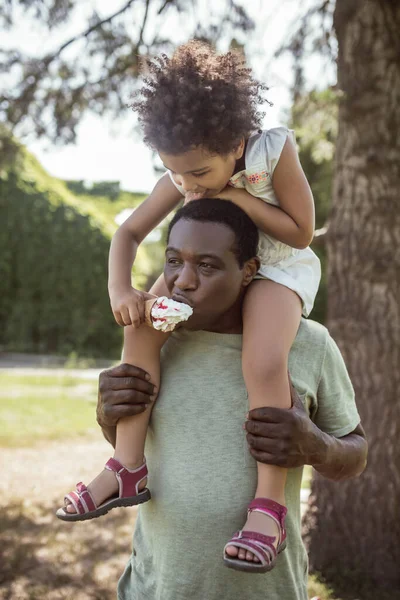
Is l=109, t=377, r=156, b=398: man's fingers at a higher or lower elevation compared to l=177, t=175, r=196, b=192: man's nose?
lower

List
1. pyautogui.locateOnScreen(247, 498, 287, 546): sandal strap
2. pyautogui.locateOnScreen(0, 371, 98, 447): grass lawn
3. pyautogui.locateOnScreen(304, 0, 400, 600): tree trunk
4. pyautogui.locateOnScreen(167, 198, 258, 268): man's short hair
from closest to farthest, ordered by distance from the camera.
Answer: pyautogui.locateOnScreen(247, 498, 287, 546): sandal strap → pyautogui.locateOnScreen(167, 198, 258, 268): man's short hair → pyautogui.locateOnScreen(304, 0, 400, 600): tree trunk → pyautogui.locateOnScreen(0, 371, 98, 447): grass lawn

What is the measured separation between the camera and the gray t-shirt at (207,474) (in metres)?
1.80

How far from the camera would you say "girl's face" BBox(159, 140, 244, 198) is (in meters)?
1.79

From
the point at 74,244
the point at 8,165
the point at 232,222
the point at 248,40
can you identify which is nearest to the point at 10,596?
the point at 232,222

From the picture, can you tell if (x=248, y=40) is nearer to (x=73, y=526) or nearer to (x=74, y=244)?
(x=73, y=526)

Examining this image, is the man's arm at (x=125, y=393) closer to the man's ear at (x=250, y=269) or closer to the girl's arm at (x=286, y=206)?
the man's ear at (x=250, y=269)

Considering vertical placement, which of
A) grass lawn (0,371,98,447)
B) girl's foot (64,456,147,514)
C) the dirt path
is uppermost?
girl's foot (64,456,147,514)

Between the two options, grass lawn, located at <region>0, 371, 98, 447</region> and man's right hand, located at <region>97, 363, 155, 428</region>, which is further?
grass lawn, located at <region>0, 371, 98, 447</region>

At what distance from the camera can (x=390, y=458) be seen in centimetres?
446

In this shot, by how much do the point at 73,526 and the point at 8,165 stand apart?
3266 mm

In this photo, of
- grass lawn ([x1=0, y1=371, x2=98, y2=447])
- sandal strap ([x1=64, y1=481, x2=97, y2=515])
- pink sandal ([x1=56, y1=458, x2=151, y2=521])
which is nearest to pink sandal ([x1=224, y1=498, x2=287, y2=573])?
pink sandal ([x1=56, y1=458, x2=151, y2=521])

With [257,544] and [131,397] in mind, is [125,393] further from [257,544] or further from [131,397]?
[257,544]

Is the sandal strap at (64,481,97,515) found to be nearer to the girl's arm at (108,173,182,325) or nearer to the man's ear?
the girl's arm at (108,173,182,325)

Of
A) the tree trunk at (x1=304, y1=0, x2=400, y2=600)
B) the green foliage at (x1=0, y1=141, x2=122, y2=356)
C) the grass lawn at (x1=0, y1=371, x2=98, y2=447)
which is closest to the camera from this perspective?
the tree trunk at (x1=304, y1=0, x2=400, y2=600)
